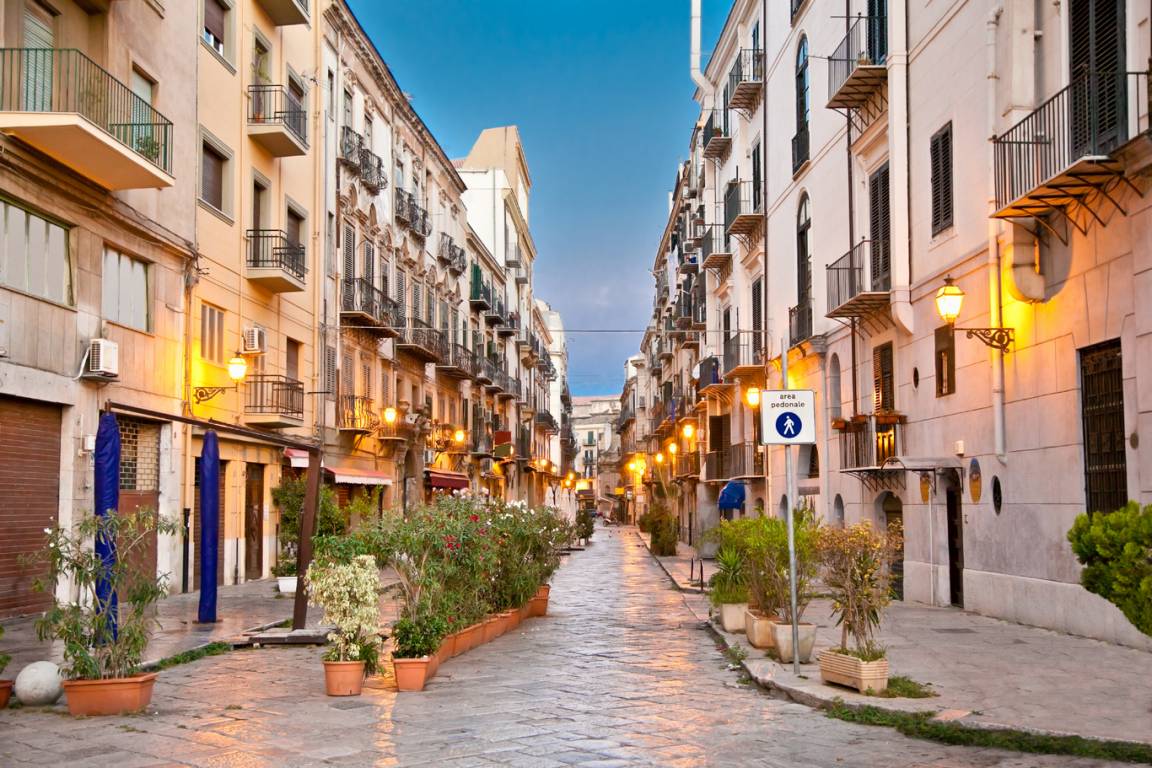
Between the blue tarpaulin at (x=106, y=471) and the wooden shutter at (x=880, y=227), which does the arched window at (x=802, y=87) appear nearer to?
the wooden shutter at (x=880, y=227)

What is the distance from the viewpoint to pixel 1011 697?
32.1ft

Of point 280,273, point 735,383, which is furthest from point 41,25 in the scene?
point 735,383

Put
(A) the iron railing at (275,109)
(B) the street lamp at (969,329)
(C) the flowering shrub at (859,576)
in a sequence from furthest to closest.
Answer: (A) the iron railing at (275,109) < (B) the street lamp at (969,329) < (C) the flowering shrub at (859,576)

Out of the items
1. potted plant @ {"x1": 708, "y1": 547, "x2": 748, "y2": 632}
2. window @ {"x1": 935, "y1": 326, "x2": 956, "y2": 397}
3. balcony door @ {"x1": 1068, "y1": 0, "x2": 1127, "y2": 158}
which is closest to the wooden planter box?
potted plant @ {"x1": 708, "y1": 547, "x2": 748, "y2": 632}

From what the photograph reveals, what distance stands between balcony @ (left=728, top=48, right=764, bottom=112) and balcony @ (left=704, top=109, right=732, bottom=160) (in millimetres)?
2860

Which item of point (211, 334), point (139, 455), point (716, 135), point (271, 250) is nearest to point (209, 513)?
point (139, 455)

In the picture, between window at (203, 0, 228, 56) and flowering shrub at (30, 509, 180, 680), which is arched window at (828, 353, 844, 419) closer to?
window at (203, 0, 228, 56)

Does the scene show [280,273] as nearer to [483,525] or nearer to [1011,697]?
[483,525]

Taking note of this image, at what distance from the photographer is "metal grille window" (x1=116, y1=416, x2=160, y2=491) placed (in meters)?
20.0

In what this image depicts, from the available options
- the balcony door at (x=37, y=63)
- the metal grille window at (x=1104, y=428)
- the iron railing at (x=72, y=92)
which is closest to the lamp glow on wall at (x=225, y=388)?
the iron railing at (x=72, y=92)

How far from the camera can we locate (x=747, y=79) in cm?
3484

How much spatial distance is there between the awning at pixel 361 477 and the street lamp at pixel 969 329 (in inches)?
686

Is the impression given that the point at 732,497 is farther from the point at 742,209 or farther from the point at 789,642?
the point at 789,642

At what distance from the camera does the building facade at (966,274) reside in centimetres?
1348
